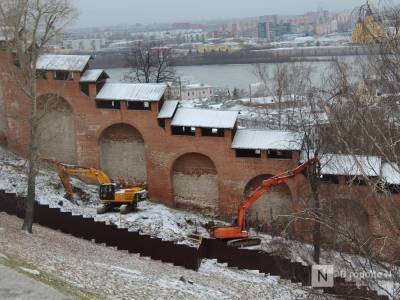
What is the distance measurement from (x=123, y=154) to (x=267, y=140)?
623 cm

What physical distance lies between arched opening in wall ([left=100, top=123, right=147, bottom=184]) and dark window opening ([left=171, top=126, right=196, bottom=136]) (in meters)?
1.61

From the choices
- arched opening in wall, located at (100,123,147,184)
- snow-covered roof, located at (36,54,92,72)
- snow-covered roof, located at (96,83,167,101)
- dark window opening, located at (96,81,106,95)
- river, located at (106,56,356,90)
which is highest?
river, located at (106,56,356,90)

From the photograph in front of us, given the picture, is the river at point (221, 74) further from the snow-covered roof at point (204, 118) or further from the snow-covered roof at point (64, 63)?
the snow-covered roof at point (204, 118)

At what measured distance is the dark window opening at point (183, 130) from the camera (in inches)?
871

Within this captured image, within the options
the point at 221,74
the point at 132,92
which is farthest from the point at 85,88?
the point at 221,74

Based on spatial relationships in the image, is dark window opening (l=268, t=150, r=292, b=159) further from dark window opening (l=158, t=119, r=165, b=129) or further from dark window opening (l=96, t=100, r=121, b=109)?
dark window opening (l=96, t=100, r=121, b=109)

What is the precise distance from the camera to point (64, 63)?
23781 millimetres

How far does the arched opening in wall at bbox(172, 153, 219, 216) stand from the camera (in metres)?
22.2

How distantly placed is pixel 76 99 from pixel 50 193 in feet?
14.2

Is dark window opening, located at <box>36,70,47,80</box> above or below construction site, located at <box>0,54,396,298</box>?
above

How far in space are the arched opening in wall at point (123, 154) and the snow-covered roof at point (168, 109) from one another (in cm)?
142

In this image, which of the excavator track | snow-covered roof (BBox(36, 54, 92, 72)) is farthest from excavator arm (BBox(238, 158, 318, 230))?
snow-covered roof (BBox(36, 54, 92, 72))

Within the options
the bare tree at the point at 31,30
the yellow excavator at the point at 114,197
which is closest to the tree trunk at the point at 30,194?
the bare tree at the point at 31,30

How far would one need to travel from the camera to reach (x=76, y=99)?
23688 mm
